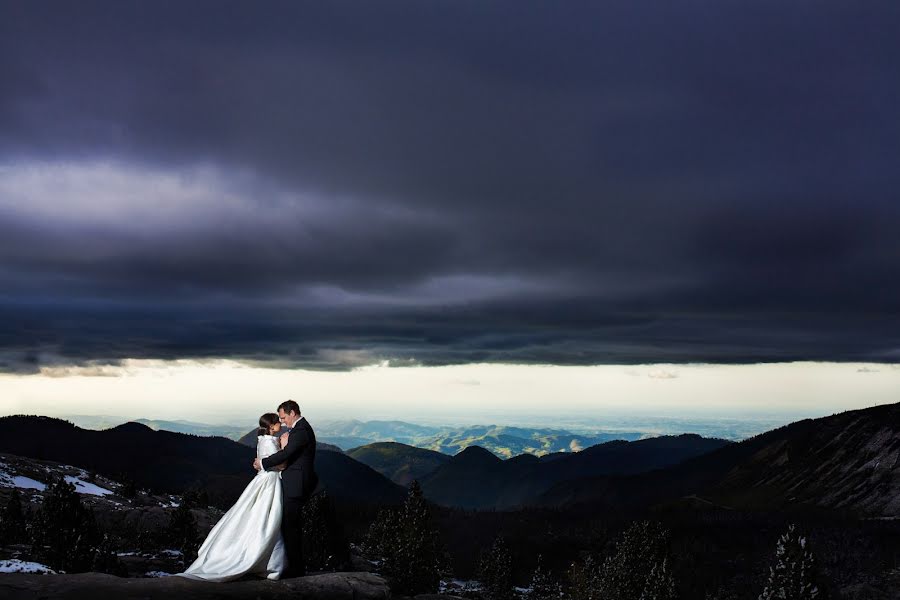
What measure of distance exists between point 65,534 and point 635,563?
204 feet

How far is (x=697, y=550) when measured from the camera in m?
192

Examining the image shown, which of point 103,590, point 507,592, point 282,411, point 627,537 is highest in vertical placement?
point 282,411

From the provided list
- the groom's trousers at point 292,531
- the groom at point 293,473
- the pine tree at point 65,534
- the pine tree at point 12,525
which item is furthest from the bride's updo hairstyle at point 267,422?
the pine tree at point 12,525

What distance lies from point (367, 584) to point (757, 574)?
174 metres

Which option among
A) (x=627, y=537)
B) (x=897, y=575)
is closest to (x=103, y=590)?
(x=627, y=537)

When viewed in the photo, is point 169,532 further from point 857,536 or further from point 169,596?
point 857,536

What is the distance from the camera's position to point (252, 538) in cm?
1945

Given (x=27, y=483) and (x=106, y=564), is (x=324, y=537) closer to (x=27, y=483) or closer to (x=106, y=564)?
(x=106, y=564)

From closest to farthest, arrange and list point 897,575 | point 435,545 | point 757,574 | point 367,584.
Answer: point 367,584 < point 435,545 < point 897,575 < point 757,574

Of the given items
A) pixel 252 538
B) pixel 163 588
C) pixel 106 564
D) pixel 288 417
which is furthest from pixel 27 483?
pixel 288 417

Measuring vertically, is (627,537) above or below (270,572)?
below

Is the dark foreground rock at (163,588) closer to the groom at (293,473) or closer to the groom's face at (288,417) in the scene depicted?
the groom at (293,473)

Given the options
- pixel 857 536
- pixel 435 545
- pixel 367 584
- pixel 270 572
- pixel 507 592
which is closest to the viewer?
pixel 270 572

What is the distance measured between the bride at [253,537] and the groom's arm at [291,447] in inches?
20.7
